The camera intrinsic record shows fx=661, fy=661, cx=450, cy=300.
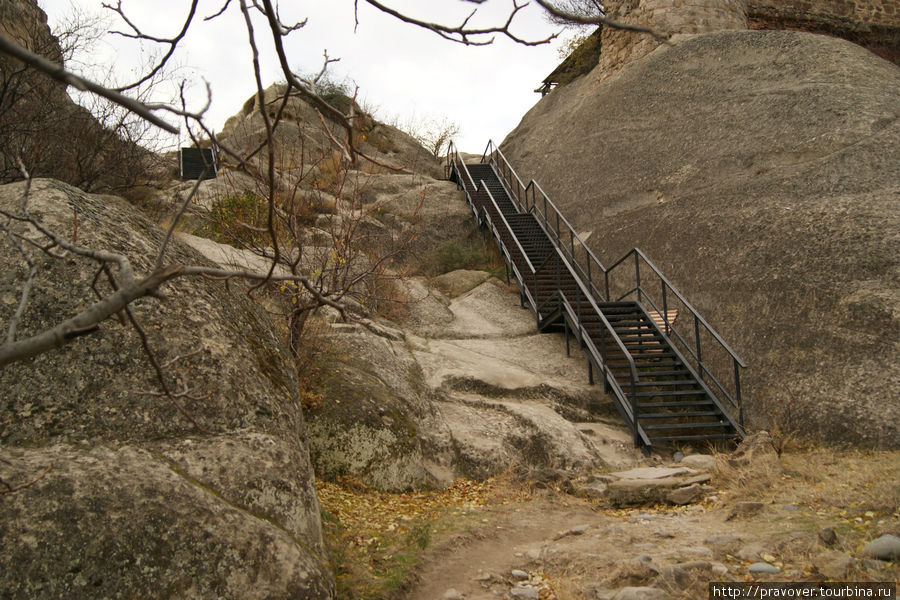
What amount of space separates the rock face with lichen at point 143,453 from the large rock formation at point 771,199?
6542 mm

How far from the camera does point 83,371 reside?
3596mm

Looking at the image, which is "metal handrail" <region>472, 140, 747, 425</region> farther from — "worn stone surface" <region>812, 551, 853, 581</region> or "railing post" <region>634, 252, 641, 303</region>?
"worn stone surface" <region>812, 551, 853, 581</region>

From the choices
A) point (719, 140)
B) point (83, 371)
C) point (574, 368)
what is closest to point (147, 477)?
point (83, 371)

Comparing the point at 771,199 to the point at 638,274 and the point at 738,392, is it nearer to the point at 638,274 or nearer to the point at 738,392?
the point at 638,274

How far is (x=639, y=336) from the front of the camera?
10.5 meters

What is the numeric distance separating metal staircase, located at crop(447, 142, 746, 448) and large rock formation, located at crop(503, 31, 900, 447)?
1.25 feet

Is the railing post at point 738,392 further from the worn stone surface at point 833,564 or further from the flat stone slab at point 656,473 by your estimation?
the worn stone surface at point 833,564

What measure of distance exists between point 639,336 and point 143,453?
840 centimetres

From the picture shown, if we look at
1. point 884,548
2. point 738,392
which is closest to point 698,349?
point 738,392

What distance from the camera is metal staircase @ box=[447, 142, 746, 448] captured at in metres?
8.77

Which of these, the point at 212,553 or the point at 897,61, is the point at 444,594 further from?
the point at 897,61

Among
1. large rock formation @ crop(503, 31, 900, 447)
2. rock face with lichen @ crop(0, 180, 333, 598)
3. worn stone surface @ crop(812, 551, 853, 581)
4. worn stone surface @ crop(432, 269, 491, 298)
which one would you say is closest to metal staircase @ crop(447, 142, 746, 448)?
large rock formation @ crop(503, 31, 900, 447)

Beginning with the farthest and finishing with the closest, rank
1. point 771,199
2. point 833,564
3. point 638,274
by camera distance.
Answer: point 638,274 < point 771,199 < point 833,564

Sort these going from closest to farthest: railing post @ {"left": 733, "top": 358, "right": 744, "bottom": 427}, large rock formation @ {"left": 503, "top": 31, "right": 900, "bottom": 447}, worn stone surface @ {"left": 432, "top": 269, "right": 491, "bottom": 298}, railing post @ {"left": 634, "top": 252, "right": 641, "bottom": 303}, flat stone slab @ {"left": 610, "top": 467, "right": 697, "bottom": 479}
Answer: flat stone slab @ {"left": 610, "top": 467, "right": 697, "bottom": 479} → large rock formation @ {"left": 503, "top": 31, "right": 900, "bottom": 447} → railing post @ {"left": 733, "top": 358, "right": 744, "bottom": 427} → railing post @ {"left": 634, "top": 252, "right": 641, "bottom": 303} → worn stone surface @ {"left": 432, "top": 269, "right": 491, "bottom": 298}
